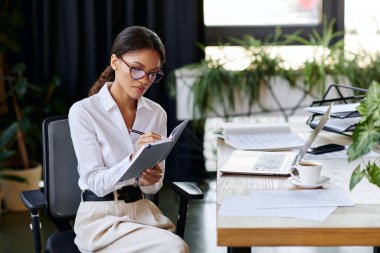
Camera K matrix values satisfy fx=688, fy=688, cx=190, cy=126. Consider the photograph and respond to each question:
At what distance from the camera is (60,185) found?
2215 mm

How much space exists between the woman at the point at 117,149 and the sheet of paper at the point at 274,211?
1.18 feet

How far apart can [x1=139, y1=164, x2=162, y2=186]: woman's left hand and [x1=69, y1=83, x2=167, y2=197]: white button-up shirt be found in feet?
0.24

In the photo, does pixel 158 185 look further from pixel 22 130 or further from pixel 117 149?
pixel 22 130

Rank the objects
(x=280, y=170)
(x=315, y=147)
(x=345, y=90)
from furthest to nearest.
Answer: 1. (x=345, y=90)
2. (x=315, y=147)
3. (x=280, y=170)

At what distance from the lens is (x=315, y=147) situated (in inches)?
90.7

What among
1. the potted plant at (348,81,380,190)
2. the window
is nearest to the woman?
the potted plant at (348,81,380,190)

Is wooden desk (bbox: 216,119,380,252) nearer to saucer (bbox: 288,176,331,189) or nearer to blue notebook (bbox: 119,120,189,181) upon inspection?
saucer (bbox: 288,176,331,189)

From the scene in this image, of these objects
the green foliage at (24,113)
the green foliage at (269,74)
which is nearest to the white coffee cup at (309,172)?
the green foliage at (269,74)

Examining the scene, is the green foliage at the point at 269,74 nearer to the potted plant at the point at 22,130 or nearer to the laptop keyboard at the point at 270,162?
the potted plant at the point at 22,130

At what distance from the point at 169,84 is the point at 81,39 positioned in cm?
62

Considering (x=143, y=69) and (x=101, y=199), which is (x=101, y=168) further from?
(x=143, y=69)

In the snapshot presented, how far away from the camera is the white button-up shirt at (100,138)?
6.63ft

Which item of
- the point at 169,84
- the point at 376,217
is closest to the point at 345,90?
the point at 169,84

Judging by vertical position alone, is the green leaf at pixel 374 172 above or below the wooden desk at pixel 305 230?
above
